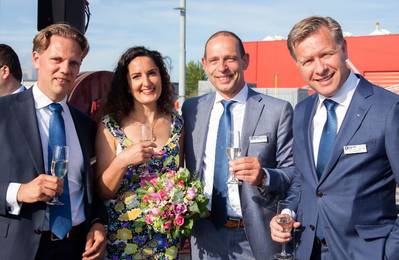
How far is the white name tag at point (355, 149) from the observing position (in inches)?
121

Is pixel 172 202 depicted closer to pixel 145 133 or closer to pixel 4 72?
pixel 145 133

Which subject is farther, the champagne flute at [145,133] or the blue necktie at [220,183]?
the blue necktie at [220,183]

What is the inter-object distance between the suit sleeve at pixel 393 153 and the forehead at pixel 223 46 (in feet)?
5.01

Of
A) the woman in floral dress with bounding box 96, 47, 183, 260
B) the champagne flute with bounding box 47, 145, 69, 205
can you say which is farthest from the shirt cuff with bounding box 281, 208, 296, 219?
the champagne flute with bounding box 47, 145, 69, 205

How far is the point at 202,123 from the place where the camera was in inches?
168

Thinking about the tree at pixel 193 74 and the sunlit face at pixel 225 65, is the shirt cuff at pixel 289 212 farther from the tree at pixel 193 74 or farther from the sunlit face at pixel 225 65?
the tree at pixel 193 74

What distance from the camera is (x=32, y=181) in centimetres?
318

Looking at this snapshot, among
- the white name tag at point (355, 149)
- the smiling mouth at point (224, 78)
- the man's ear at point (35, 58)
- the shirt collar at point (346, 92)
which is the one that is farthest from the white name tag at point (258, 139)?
the man's ear at point (35, 58)

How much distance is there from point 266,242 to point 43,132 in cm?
180

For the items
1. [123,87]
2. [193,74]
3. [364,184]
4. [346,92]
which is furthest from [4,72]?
[193,74]

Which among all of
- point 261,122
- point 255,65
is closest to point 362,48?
point 255,65

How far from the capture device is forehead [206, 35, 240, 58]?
4.20 m

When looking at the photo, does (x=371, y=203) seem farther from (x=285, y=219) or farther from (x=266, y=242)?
(x=266, y=242)

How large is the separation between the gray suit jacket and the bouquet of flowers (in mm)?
356
